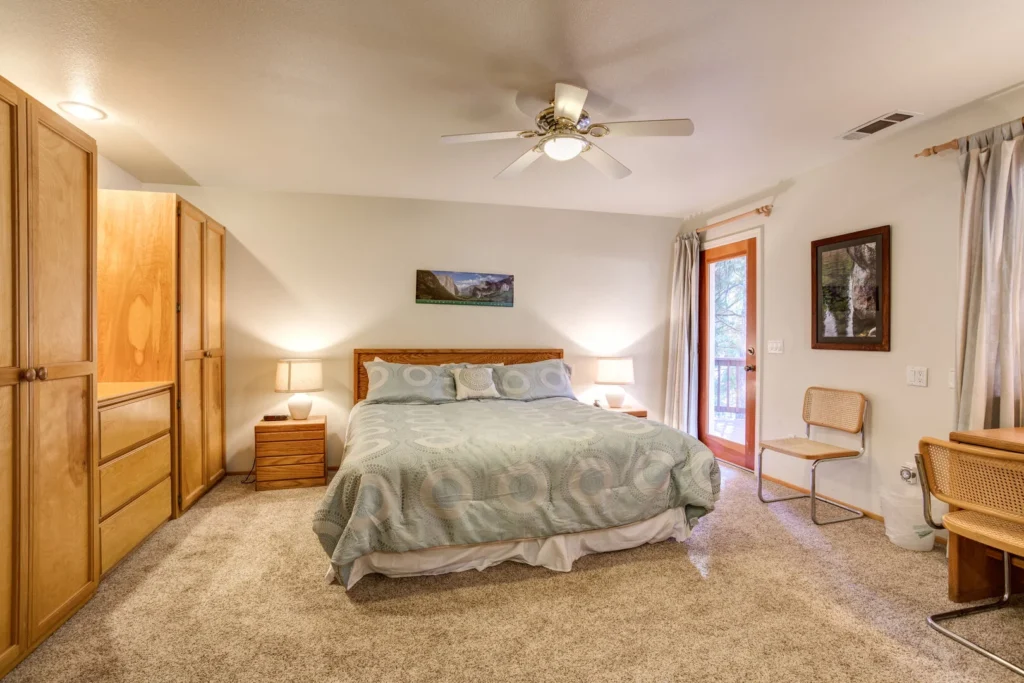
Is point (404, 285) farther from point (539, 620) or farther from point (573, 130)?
point (539, 620)

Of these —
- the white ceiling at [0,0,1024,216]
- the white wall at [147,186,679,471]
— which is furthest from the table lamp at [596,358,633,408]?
the white ceiling at [0,0,1024,216]

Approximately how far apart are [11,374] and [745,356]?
4614 mm

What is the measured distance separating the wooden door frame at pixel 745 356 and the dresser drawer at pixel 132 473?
172 inches

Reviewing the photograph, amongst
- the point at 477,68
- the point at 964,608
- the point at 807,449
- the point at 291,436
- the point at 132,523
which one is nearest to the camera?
the point at 964,608

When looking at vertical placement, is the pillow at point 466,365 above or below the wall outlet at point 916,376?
below

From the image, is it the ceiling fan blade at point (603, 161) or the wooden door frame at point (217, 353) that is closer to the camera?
the ceiling fan blade at point (603, 161)

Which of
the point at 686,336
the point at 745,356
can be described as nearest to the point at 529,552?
the point at 745,356

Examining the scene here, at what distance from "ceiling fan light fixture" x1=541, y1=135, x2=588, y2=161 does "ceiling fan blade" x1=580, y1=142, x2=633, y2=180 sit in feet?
0.25

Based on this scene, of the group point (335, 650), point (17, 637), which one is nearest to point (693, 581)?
point (335, 650)

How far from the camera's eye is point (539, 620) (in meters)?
1.94

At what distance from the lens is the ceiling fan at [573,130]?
83.4 inches

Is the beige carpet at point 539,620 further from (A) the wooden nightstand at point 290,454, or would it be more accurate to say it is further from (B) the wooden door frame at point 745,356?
(B) the wooden door frame at point 745,356

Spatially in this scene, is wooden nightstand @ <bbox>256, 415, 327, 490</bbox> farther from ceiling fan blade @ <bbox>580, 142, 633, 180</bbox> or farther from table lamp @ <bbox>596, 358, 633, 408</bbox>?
ceiling fan blade @ <bbox>580, 142, 633, 180</bbox>

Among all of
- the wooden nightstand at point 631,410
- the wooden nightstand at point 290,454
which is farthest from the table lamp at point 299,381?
the wooden nightstand at point 631,410
